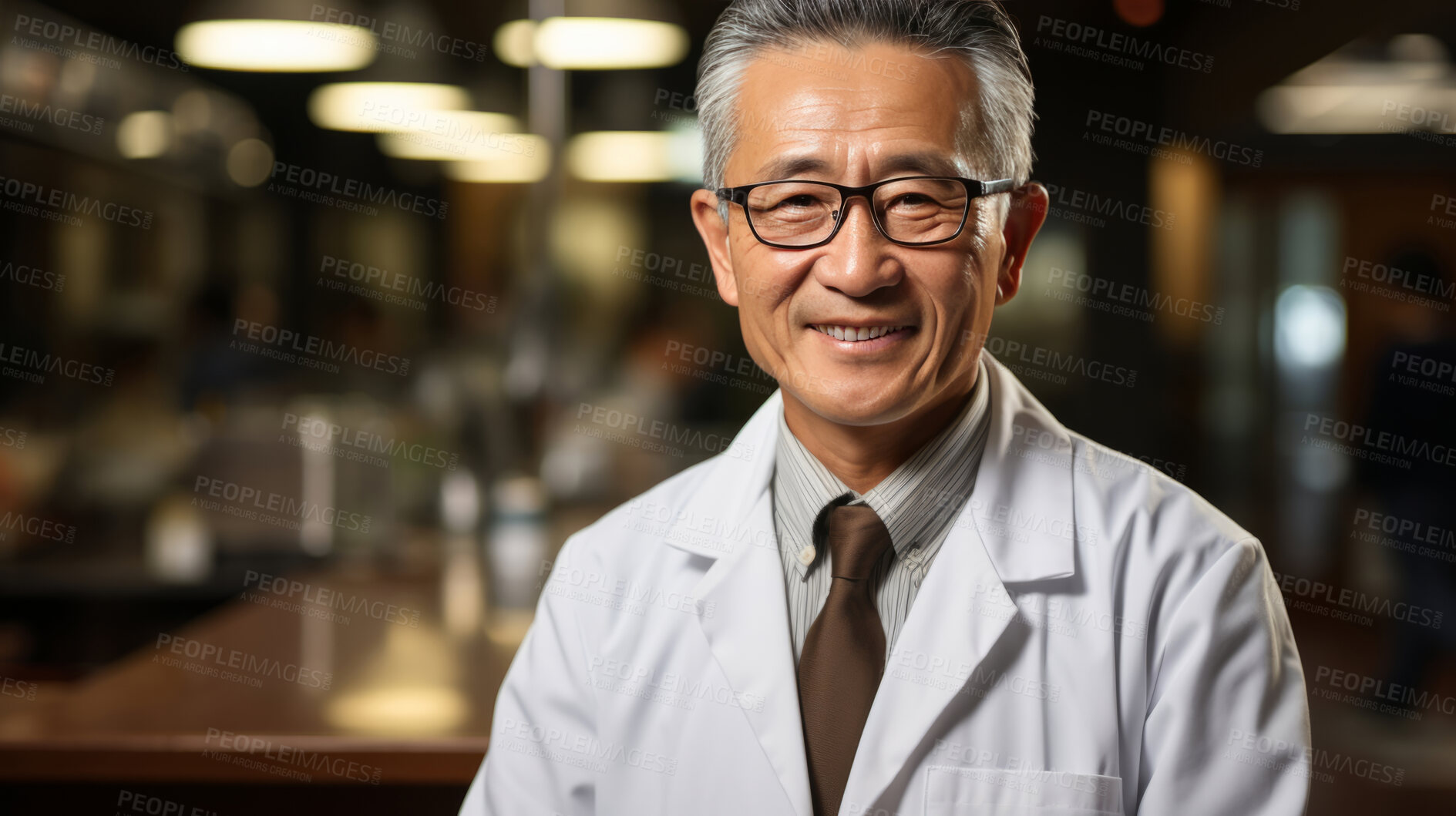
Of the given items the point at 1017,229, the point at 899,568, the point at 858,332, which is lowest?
the point at 899,568

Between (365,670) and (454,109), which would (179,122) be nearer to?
(454,109)

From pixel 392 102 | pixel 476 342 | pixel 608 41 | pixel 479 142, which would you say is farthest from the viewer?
pixel 476 342

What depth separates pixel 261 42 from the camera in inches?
102

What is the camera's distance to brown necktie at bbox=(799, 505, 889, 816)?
1114mm

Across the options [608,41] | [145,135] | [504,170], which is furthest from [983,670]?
[145,135]

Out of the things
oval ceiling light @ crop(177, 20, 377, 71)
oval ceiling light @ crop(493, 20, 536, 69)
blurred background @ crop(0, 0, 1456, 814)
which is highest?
oval ceiling light @ crop(493, 20, 536, 69)

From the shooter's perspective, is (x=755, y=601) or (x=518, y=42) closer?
(x=755, y=601)

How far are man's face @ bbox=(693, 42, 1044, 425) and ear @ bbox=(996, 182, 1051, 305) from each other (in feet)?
0.22

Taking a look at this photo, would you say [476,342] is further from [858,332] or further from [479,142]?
[858,332]

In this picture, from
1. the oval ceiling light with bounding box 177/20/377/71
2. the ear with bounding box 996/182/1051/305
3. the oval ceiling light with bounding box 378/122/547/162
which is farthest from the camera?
the oval ceiling light with bounding box 378/122/547/162

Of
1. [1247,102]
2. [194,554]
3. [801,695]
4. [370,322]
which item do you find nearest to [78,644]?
[194,554]

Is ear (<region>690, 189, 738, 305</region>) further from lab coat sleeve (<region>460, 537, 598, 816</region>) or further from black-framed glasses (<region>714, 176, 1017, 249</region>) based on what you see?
lab coat sleeve (<region>460, 537, 598, 816</region>)

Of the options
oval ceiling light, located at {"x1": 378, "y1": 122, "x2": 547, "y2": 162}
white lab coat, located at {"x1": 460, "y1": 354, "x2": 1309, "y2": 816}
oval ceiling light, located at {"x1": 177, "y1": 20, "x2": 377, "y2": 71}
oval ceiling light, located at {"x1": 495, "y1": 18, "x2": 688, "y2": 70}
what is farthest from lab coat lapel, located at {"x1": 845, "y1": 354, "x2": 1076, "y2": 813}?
oval ceiling light, located at {"x1": 378, "y1": 122, "x2": 547, "y2": 162}

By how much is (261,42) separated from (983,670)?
2344 mm
